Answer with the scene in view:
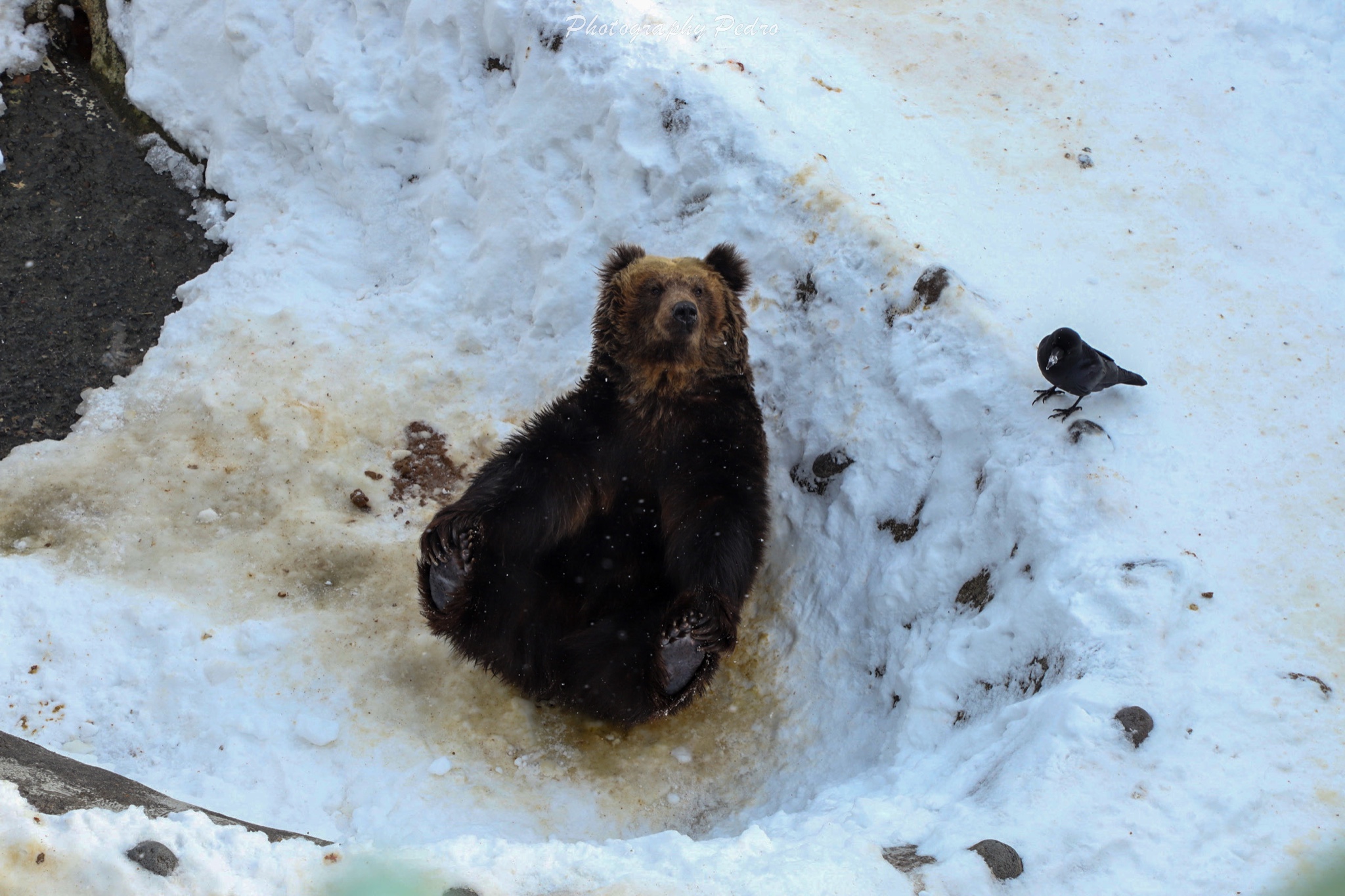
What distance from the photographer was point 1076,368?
391 centimetres

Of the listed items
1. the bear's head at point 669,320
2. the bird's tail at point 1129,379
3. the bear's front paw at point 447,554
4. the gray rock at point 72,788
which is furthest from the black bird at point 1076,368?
the gray rock at point 72,788

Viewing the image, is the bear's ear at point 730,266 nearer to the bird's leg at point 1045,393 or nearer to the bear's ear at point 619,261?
the bear's ear at point 619,261

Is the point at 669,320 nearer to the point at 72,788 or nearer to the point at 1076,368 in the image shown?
the point at 1076,368

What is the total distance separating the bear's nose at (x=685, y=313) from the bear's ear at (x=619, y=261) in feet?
2.11

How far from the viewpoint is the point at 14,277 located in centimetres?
618

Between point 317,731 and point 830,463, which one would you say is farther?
point 830,463

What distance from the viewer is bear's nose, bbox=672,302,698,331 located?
419 cm

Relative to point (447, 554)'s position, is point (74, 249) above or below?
above

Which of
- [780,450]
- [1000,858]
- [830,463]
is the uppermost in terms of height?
[1000,858]

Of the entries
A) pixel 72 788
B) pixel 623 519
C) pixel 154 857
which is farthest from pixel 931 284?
pixel 72 788

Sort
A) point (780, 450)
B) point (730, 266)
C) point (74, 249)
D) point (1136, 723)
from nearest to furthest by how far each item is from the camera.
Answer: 1. point (1136, 723)
2. point (730, 266)
3. point (780, 450)
4. point (74, 249)

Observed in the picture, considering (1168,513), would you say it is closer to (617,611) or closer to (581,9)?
(617,611)

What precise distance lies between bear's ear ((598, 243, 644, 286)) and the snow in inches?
32.6

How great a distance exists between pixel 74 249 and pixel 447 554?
4.11 m
